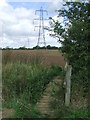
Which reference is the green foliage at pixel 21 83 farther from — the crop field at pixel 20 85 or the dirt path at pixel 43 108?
the dirt path at pixel 43 108

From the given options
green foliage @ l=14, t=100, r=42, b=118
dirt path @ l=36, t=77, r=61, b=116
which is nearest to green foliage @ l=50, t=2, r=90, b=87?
dirt path @ l=36, t=77, r=61, b=116

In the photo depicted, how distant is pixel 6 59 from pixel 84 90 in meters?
3.83

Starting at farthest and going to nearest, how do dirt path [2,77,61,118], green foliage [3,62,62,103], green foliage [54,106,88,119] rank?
green foliage [3,62,62,103] → dirt path [2,77,61,118] → green foliage [54,106,88,119]

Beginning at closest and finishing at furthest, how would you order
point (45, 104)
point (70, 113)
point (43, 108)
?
point (70, 113) < point (43, 108) < point (45, 104)

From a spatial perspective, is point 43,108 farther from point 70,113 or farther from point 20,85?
point 20,85

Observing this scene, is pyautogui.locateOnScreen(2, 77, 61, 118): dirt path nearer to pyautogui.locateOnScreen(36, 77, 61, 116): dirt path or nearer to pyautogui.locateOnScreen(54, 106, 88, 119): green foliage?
pyautogui.locateOnScreen(36, 77, 61, 116): dirt path

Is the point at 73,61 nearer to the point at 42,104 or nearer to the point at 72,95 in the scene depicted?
the point at 72,95

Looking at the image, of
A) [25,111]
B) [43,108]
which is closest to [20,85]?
[43,108]

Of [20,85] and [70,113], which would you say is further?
[20,85]

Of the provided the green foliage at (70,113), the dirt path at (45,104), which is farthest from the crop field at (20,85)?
the green foliage at (70,113)

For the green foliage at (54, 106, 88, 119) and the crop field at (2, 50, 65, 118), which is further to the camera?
the crop field at (2, 50, 65, 118)

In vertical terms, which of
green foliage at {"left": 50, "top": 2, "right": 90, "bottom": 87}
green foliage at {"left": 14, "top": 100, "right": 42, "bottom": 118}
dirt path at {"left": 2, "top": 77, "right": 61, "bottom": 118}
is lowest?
dirt path at {"left": 2, "top": 77, "right": 61, "bottom": 118}

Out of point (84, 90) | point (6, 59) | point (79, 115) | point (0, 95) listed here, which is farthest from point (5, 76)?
point (79, 115)

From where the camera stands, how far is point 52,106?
6188 millimetres
